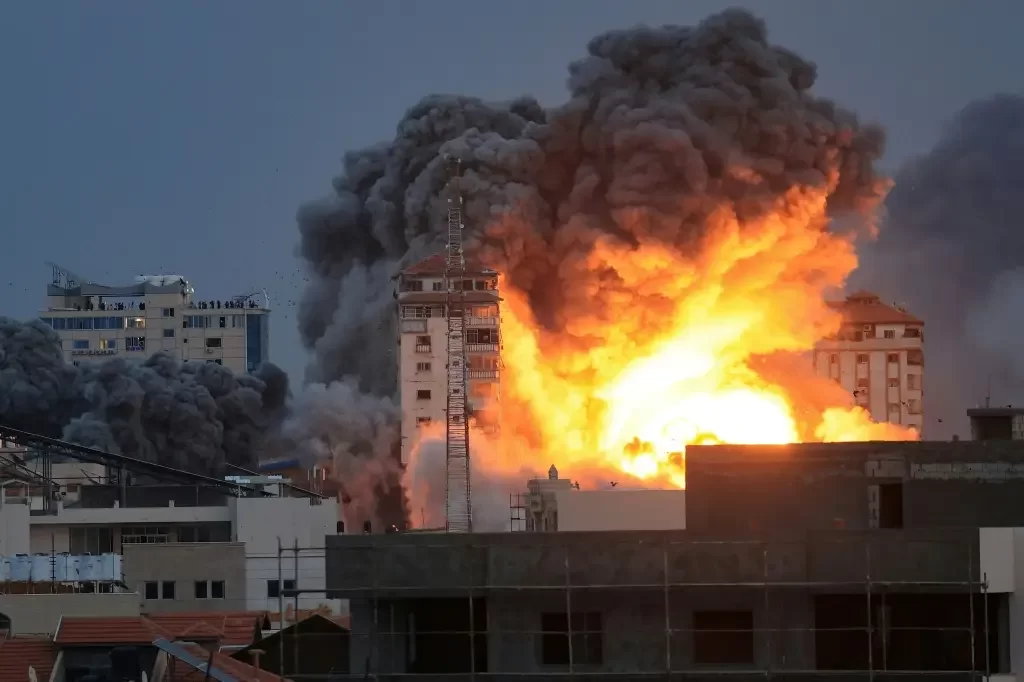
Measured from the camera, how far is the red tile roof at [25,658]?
157 ft

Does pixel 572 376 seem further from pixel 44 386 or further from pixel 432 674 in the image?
pixel 432 674

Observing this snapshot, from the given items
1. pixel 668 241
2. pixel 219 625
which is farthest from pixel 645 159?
pixel 219 625

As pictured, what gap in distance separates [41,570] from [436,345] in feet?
170

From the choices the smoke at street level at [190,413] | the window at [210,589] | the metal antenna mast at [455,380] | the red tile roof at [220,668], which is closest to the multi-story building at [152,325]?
the smoke at street level at [190,413]

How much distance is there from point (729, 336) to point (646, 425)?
213 inches

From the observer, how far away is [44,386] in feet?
443

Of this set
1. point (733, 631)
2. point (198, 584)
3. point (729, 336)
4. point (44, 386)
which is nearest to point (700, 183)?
point (729, 336)

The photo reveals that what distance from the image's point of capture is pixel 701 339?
97.8 meters

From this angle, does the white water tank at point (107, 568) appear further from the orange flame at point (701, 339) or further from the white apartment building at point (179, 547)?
the orange flame at point (701, 339)

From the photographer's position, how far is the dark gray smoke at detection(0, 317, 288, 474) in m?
126

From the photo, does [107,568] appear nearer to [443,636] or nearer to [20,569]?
[20,569]

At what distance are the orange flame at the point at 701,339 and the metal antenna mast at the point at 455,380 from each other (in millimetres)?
1999

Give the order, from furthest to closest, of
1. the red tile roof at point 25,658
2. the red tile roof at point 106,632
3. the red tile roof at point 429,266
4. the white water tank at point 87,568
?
the red tile roof at point 429,266, the white water tank at point 87,568, the red tile roof at point 106,632, the red tile roof at point 25,658

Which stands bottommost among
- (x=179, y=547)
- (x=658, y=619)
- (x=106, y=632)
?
(x=106, y=632)
